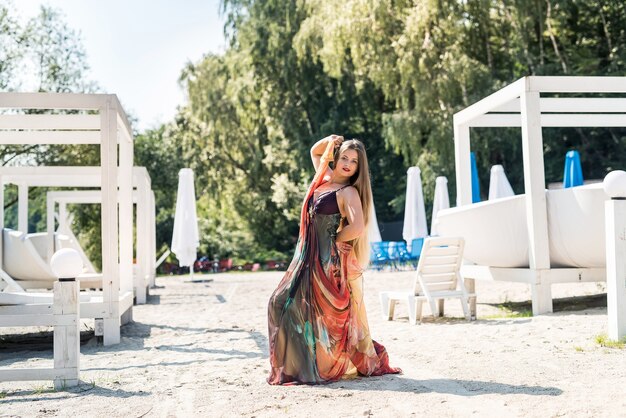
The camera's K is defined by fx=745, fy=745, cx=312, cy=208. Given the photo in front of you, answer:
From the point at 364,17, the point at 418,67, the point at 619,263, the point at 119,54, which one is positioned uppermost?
the point at 119,54

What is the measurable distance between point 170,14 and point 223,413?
85.3 feet

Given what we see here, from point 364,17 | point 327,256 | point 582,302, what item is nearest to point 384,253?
point 364,17

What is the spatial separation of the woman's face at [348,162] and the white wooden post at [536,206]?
11.8ft

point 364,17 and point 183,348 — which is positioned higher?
point 364,17

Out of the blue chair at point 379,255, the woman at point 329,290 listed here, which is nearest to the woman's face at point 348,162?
the woman at point 329,290

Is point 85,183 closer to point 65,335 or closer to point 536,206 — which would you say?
point 536,206

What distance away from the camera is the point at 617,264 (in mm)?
5512

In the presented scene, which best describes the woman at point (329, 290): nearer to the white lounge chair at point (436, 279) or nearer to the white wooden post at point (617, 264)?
the white wooden post at point (617, 264)

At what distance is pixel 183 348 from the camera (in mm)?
6609

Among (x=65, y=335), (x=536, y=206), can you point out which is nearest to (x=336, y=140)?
(x=65, y=335)

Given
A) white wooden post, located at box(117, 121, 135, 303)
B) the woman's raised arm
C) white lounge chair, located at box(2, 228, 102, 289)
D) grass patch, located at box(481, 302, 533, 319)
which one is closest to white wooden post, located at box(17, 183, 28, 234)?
white lounge chair, located at box(2, 228, 102, 289)

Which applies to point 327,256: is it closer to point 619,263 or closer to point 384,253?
point 619,263

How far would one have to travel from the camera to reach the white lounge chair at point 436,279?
25.0 ft

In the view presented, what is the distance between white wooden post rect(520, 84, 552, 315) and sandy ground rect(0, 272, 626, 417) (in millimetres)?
322
